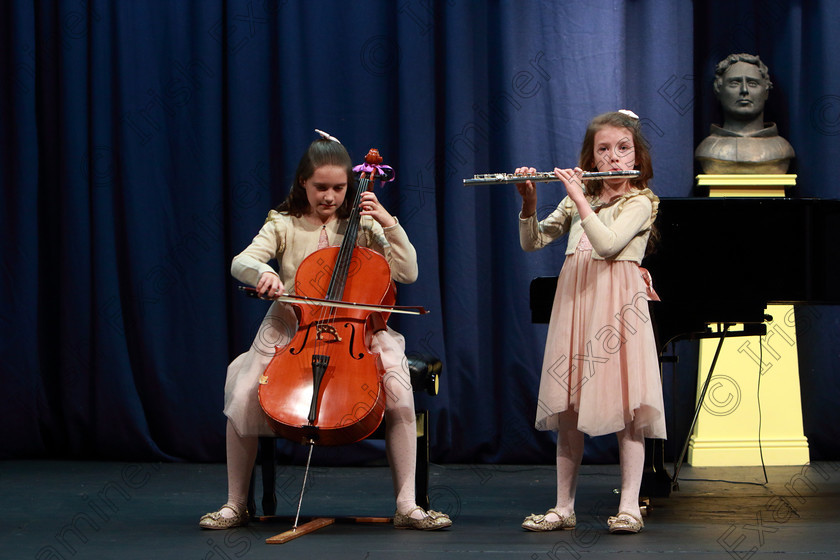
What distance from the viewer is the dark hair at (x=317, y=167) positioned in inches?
98.3

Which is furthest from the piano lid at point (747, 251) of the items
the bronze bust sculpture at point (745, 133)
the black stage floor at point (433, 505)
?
the bronze bust sculpture at point (745, 133)

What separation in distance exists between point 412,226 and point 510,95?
650 millimetres

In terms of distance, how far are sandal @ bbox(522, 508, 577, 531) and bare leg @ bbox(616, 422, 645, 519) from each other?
131 millimetres

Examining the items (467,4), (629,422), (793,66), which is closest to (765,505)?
(629,422)

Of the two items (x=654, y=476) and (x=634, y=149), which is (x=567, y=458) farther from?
(x=634, y=149)

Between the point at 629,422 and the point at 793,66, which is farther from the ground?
the point at 793,66

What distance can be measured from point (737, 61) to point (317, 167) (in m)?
2.06

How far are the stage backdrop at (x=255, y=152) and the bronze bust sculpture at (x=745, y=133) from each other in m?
0.13

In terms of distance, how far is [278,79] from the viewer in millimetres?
3887

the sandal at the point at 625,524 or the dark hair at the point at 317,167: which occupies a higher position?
the dark hair at the point at 317,167

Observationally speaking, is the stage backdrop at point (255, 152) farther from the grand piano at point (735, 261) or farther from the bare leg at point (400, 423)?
the bare leg at point (400, 423)

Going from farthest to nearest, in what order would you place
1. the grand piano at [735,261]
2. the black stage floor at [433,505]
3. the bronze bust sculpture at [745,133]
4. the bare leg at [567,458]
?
the bronze bust sculpture at [745,133], the grand piano at [735,261], the bare leg at [567,458], the black stage floor at [433,505]

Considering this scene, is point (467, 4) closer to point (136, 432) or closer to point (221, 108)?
point (221, 108)

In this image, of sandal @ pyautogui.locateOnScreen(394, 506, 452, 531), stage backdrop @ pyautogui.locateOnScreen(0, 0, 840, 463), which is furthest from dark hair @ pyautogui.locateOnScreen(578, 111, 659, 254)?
stage backdrop @ pyautogui.locateOnScreen(0, 0, 840, 463)
